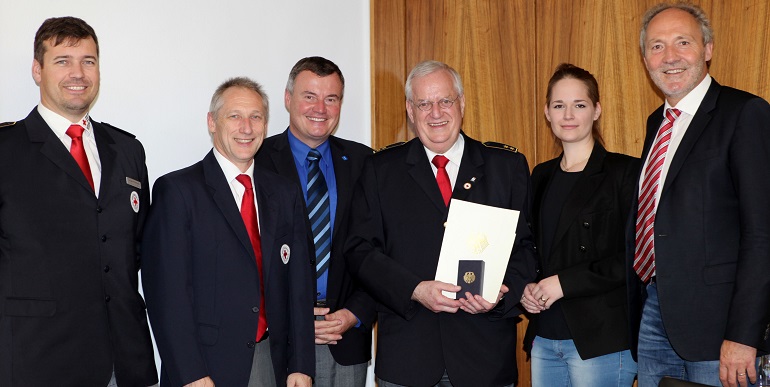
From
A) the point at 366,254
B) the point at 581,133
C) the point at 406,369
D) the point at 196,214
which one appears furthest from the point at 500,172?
the point at 196,214

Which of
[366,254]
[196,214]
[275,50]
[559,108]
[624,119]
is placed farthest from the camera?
[275,50]

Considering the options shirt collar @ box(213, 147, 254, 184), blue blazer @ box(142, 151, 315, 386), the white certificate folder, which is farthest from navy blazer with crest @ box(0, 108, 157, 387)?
the white certificate folder

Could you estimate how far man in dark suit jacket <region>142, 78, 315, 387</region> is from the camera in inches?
113

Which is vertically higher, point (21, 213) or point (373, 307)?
point (21, 213)

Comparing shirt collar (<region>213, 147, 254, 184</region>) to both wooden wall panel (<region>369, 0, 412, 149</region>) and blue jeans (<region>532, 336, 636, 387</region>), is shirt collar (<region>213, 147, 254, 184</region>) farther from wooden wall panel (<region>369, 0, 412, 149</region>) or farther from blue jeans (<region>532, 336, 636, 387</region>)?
wooden wall panel (<region>369, 0, 412, 149</region>)

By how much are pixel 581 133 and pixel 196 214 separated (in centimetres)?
173

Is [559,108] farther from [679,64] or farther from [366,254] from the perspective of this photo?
[366,254]

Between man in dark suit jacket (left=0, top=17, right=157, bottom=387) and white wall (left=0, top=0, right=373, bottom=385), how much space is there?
0.49 m

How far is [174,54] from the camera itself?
12.9 feet

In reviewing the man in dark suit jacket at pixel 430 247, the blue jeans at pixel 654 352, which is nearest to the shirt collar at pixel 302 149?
the man in dark suit jacket at pixel 430 247

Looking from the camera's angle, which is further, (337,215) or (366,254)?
(337,215)

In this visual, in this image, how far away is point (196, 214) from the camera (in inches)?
118

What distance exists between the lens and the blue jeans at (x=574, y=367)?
315cm

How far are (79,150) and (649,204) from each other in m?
2.31
